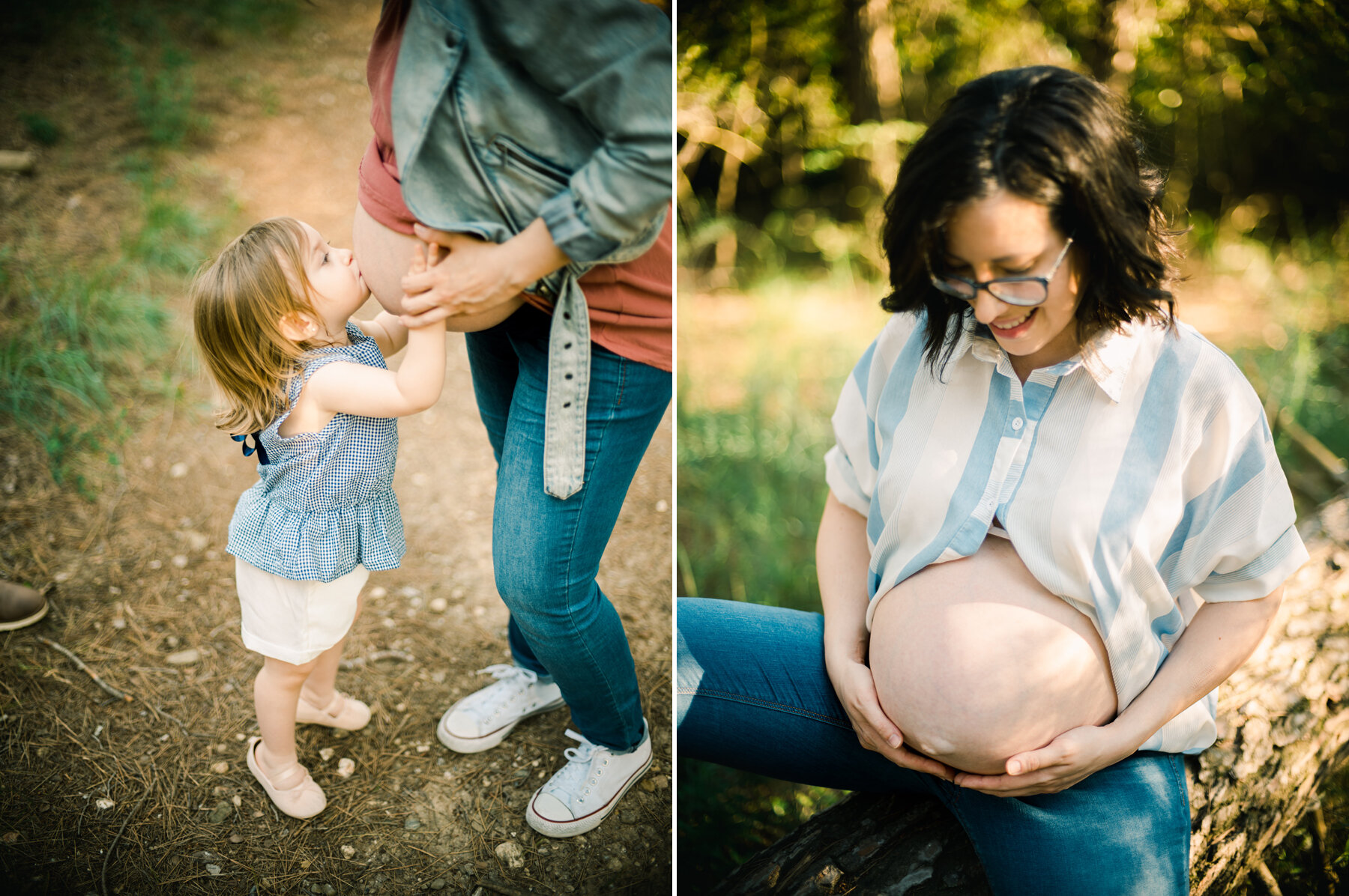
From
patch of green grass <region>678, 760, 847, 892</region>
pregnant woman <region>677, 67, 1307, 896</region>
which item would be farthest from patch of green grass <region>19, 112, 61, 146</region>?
pregnant woman <region>677, 67, 1307, 896</region>

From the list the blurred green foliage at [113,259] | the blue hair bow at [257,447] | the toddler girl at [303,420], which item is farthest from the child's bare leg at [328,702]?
the blurred green foliage at [113,259]

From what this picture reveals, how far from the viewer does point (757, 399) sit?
11.4 feet

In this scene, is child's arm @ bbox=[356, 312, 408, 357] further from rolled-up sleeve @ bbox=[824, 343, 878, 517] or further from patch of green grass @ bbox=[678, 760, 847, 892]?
patch of green grass @ bbox=[678, 760, 847, 892]

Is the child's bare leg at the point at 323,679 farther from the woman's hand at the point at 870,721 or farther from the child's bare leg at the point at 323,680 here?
the woman's hand at the point at 870,721

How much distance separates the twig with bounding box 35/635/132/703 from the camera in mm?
1956

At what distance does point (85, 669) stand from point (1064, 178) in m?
2.37

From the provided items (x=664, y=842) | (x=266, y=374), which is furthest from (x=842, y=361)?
(x=266, y=374)

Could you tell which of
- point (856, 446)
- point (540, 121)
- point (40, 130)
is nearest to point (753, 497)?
point (856, 446)

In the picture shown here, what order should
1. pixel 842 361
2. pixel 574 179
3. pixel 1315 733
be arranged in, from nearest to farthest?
pixel 574 179 → pixel 1315 733 → pixel 842 361

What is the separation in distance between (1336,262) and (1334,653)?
3546mm

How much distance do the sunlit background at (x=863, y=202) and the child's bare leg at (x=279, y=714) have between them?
956mm

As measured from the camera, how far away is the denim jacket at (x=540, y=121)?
1.00 meters

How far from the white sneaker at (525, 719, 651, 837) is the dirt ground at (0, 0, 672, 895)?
39 mm

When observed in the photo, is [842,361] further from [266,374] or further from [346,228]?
[266,374]
